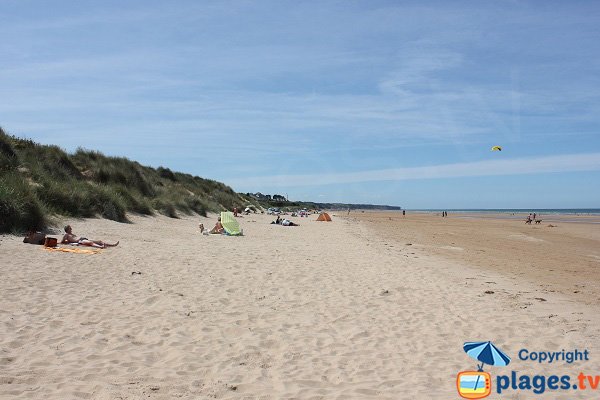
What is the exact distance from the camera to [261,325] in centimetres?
605

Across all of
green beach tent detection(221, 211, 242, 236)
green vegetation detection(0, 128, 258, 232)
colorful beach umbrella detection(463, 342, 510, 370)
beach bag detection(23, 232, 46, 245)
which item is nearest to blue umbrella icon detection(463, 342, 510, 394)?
colorful beach umbrella detection(463, 342, 510, 370)

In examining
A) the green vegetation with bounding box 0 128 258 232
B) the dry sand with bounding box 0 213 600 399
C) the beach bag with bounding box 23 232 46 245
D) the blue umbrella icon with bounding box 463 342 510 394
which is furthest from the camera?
the green vegetation with bounding box 0 128 258 232

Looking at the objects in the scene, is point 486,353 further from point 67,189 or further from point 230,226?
point 67,189

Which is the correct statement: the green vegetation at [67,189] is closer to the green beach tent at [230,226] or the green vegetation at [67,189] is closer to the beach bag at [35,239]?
the beach bag at [35,239]

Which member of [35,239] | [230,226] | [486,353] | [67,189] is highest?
[67,189]

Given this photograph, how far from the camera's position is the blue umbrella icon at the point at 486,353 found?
16.5 ft

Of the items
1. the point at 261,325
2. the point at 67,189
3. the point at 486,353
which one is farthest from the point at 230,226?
the point at 486,353

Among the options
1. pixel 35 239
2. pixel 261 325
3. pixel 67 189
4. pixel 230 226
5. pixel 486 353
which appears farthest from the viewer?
pixel 230 226

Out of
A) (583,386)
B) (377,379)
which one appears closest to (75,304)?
(377,379)

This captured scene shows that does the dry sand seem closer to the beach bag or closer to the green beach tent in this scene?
the beach bag

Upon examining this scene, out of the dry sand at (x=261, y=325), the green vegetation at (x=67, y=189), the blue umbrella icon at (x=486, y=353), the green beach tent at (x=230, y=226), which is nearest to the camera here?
the dry sand at (x=261, y=325)

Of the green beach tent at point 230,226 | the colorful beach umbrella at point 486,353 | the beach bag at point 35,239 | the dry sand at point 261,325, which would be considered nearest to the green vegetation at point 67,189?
the beach bag at point 35,239

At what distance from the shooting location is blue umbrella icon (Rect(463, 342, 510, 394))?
16.5ft

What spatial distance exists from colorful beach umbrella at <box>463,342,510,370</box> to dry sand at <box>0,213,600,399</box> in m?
0.10
